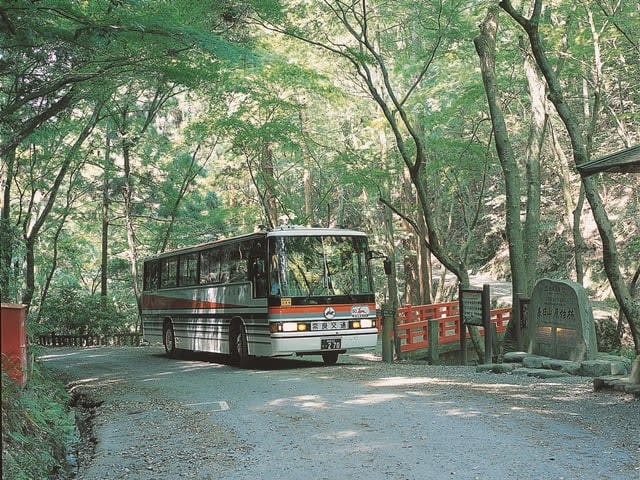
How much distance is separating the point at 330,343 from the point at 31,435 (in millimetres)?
7958

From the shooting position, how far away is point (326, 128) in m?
28.2

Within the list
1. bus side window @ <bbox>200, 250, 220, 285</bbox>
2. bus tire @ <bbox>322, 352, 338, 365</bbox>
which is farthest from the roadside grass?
bus side window @ <bbox>200, 250, 220, 285</bbox>

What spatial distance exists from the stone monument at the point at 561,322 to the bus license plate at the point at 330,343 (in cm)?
373

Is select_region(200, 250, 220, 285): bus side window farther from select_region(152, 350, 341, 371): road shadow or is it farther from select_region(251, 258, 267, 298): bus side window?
select_region(251, 258, 267, 298): bus side window

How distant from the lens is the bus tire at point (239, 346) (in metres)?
15.6

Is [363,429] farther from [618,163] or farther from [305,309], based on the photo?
[305,309]

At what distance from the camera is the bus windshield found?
564 inches

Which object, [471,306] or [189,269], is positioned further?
[189,269]

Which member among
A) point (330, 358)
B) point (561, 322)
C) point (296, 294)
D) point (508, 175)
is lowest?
point (330, 358)

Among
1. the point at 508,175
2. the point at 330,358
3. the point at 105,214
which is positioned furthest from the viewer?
the point at 105,214

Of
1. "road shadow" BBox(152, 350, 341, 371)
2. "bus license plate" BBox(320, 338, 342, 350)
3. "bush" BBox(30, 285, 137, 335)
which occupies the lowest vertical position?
"road shadow" BBox(152, 350, 341, 371)

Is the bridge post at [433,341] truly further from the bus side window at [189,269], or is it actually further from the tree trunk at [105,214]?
the tree trunk at [105,214]

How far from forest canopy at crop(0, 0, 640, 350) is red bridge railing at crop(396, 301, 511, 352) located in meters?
1.71

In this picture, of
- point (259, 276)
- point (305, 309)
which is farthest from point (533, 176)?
point (259, 276)
